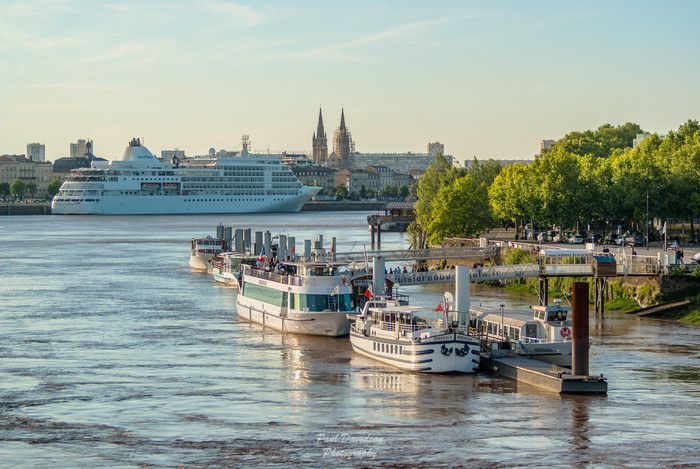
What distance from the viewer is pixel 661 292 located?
237 feet

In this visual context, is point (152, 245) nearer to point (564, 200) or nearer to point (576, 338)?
point (564, 200)

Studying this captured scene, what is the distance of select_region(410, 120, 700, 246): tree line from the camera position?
100 m

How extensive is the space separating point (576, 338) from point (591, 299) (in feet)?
96.3

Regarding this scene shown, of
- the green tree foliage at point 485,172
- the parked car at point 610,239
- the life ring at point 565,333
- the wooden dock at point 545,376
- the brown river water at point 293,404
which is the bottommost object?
the brown river water at point 293,404

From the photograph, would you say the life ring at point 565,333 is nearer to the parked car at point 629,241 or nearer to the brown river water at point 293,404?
the brown river water at point 293,404

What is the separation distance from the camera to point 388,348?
5556 centimetres

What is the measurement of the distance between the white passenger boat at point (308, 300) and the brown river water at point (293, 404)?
88 centimetres

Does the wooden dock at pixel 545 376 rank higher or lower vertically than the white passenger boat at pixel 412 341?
lower

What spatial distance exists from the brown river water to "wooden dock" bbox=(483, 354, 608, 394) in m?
0.51

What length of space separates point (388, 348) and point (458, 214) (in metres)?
60.2

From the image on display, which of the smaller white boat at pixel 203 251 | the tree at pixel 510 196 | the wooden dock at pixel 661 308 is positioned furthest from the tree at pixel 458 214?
the wooden dock at pixel 661 308

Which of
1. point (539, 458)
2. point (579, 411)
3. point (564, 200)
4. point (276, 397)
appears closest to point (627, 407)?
point (579, 411)

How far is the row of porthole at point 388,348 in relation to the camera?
54625 mm

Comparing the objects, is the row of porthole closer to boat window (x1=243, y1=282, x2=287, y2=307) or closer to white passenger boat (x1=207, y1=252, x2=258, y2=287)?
boat window (x1=243, y1=282, x2=287, y2=307)
